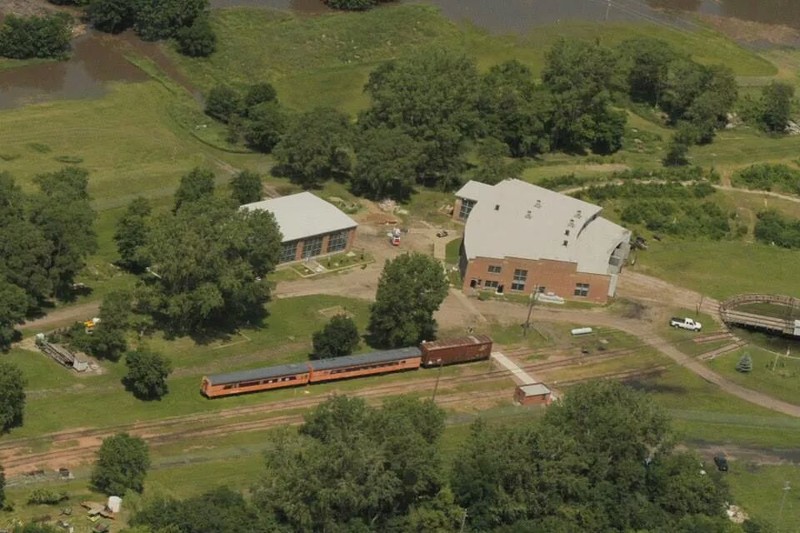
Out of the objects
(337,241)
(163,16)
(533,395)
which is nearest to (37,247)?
(337,241)

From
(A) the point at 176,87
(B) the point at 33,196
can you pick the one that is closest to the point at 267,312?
(B) the point at 33,196

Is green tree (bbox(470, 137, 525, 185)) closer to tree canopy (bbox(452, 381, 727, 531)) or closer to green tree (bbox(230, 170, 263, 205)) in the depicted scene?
green tree (bbox(230, 170, 263, 205))

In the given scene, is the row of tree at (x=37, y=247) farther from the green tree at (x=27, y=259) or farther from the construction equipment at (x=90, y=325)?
the construction equipment at (x=90, y=325)

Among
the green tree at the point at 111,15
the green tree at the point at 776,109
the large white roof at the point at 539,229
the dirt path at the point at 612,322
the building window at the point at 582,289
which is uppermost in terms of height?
the green tree at the point at 776,109

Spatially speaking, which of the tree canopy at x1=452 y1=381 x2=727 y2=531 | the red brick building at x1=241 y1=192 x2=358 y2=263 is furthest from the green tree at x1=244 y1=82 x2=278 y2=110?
the tree canopy at x1=452 y1=381 x2=727 y2=531

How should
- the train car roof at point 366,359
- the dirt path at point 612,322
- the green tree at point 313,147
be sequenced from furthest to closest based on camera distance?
1. the green tree at point 313,147
2. the dirt path at point 612,322
3. the train car roof at point 366,359

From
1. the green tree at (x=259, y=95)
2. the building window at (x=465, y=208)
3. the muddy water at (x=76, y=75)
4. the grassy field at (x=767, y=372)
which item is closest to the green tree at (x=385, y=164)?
the building window at (x=465, y=208)

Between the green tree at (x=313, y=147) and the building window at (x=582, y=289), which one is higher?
the green tree at (x=313, y=147)
